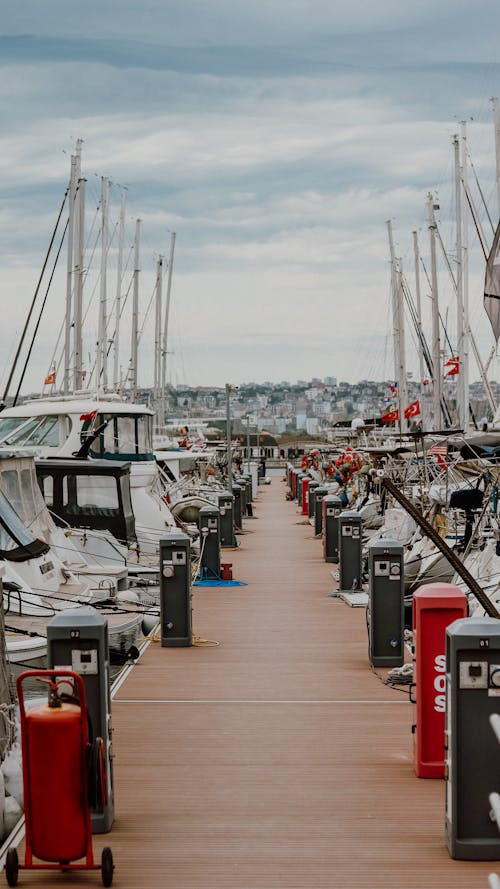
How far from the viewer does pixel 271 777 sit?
791 cm

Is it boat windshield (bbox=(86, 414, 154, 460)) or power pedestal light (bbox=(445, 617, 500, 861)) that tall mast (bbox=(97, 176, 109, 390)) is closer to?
boat windshield (bbox=(86, 414, 154, 460))

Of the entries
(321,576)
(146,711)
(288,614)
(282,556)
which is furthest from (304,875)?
(282,556)

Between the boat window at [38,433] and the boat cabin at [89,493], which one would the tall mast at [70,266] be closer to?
the boat window at [38,433]

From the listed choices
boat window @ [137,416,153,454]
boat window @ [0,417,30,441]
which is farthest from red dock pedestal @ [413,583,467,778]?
boat window @ [137,416,153,454]

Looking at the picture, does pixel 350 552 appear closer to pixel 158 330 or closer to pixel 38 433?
pixel 38 433

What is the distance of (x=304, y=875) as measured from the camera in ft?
19.8

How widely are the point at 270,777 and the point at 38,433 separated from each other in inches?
771

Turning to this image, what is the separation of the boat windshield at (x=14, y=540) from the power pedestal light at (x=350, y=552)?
16.5ft

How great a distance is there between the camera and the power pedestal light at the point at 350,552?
1866 centimetres

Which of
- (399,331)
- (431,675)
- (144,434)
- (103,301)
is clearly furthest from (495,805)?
(399,331)

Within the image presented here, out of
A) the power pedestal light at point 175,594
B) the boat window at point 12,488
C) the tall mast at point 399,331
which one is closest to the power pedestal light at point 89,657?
the power pedestal light at point 175,594

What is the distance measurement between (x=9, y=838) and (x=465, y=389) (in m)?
30.0

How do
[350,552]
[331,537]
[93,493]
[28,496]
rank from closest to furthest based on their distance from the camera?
[28,496] < [350,552] < [93,493] < [331,537]

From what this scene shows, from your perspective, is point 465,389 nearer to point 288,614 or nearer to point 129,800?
point 288,614
